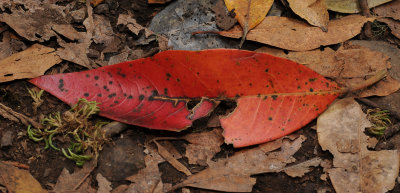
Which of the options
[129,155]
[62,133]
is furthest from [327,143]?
[62,133]

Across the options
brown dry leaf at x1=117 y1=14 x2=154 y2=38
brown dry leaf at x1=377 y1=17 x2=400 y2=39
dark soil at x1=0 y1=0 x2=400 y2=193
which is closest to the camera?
dark soil at x1=0 y1=0 x2=400 y2=193

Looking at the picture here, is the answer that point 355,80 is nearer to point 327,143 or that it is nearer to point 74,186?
point 327,143

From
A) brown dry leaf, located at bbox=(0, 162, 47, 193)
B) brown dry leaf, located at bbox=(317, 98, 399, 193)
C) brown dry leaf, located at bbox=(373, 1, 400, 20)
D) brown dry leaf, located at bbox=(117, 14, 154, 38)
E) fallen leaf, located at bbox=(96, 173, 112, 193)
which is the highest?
brown dry leaf, located at bbox=(373, 1, 400, 20)

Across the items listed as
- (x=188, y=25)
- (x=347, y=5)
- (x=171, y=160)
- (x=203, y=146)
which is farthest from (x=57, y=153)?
(x=347, y=5)

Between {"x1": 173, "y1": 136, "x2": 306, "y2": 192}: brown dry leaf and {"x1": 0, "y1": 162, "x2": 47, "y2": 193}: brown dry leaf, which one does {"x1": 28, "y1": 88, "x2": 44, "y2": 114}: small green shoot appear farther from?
{"x1": 173, "y1": 136, "x2": 306, "y2": 192}: brown dry leaf

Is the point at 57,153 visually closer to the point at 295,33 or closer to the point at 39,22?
the point at 39,22

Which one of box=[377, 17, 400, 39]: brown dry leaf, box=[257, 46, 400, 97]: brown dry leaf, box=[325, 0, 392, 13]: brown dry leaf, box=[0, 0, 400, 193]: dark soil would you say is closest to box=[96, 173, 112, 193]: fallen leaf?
box=[0, 0, 400, 193]: dark soil
